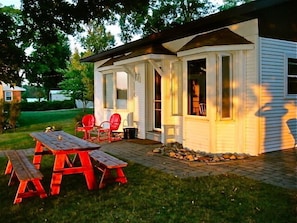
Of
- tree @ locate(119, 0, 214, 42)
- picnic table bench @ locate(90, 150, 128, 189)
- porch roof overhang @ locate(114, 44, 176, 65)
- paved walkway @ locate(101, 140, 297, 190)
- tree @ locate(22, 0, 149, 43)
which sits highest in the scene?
tree @ locate(119, 0, 214, 42)

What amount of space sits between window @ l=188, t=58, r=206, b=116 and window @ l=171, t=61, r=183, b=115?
632 millimetres

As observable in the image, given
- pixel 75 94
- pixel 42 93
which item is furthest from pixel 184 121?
Answer: pixel 42 93

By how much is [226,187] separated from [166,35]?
5.28 meters

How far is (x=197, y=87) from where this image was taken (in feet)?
25.5

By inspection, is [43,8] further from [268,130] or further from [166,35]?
[268,130]

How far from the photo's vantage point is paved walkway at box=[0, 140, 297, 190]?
541 cm

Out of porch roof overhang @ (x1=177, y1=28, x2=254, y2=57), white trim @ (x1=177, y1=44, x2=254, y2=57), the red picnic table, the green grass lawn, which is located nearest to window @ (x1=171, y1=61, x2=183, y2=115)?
porch roof overhang @ (x1=177, y1=28, x2=254, y2=57)

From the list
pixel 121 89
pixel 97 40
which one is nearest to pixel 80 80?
pixel 97 40

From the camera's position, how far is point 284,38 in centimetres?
768

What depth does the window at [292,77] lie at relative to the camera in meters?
7.86

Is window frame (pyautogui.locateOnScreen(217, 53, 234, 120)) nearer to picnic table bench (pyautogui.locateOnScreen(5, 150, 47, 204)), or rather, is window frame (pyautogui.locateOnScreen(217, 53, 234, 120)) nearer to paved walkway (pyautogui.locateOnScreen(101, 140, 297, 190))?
paved walkway (pyautogui.locateOnScreen(101, 140, 297, 190))

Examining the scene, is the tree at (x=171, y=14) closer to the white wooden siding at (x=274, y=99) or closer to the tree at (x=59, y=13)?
the white wooden siding at (x=274, y=99)

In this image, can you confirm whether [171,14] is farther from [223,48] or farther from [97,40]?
[223,48]

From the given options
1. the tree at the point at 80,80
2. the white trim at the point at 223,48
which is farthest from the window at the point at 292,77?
the tree at the point at 80,80
